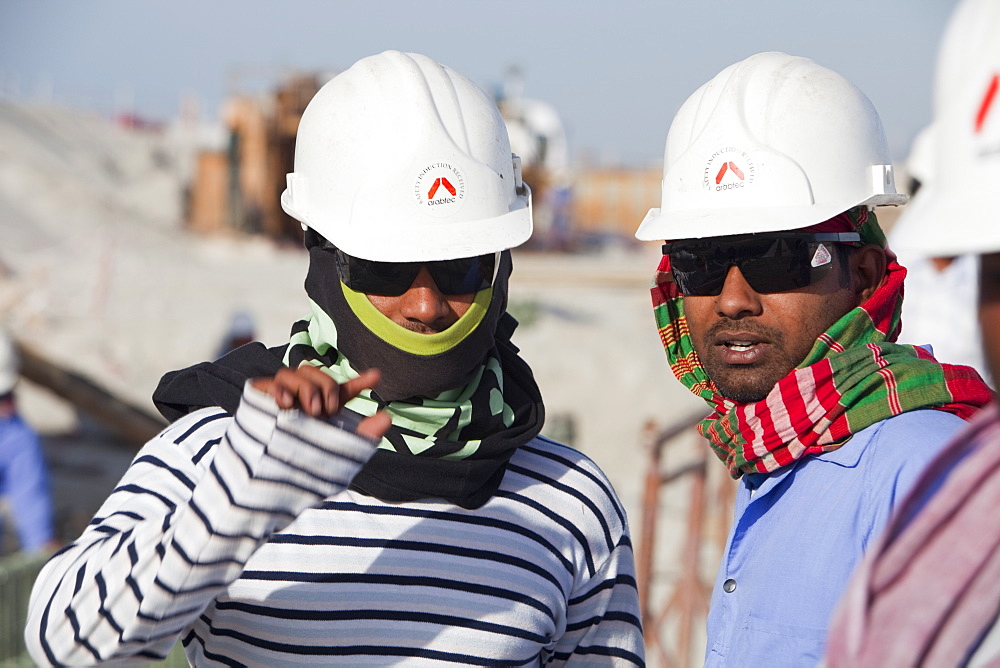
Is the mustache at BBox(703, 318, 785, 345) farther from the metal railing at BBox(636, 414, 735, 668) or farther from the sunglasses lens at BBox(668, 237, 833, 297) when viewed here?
the metal railing at BBox(636, 414, 735, 668)

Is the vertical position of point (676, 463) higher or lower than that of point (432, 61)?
lower

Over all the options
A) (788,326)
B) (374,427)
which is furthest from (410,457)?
(788,326)

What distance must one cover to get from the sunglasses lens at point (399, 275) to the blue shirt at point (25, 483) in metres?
5.41

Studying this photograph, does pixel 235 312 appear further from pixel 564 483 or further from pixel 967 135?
pixel 967 135

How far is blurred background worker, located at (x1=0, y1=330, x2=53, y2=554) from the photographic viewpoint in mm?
6902

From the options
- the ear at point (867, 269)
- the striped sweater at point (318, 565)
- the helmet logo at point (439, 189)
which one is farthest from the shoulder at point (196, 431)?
the ear at point (867, 269)

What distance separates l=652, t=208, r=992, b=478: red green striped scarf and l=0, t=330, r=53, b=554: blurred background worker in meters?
5.71

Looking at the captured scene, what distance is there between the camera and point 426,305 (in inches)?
91.0

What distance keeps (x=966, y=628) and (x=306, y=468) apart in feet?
3.31

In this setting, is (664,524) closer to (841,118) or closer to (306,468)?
(841,118)

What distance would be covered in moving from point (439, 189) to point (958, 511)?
4.76ft

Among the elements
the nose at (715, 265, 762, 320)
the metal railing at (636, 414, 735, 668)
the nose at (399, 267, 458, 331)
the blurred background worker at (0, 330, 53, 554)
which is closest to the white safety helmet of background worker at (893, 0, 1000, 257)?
the nose at (715, 265, 762, 320)

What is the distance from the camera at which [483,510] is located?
7.68ft

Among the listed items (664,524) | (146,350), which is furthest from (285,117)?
(664,524)
